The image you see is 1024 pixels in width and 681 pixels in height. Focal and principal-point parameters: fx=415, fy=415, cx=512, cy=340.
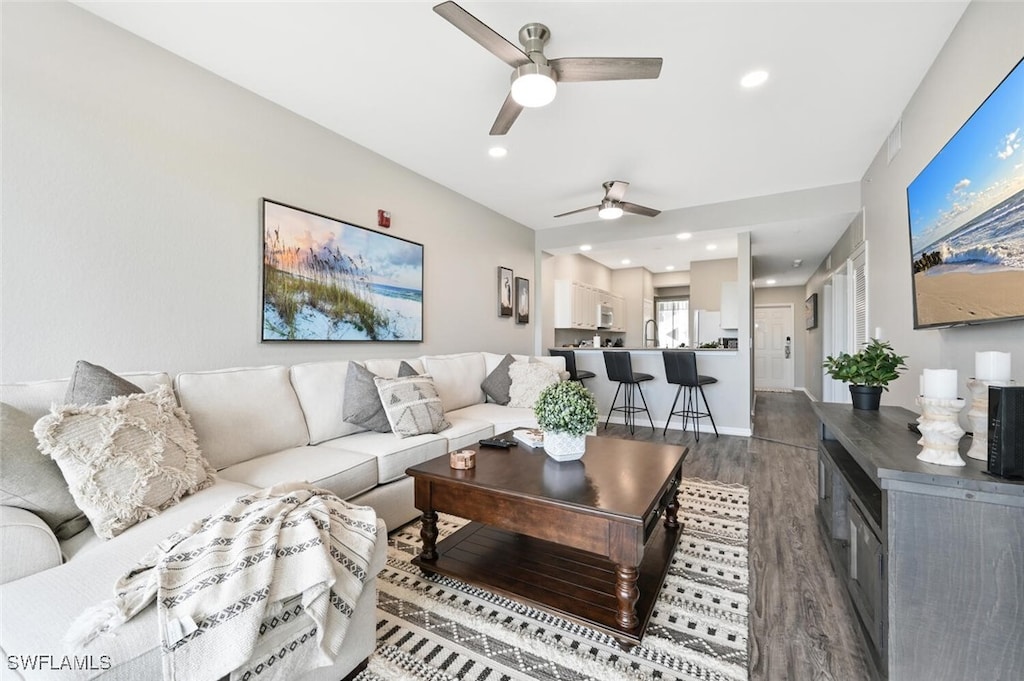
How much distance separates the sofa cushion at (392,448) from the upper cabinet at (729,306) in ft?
18.4

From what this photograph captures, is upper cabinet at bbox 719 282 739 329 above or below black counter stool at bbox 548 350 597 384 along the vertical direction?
above

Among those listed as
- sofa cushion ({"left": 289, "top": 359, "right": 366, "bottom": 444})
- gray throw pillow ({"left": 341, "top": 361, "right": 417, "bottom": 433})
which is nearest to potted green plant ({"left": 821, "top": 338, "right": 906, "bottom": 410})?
gray throw pillow ({"left": 341, "top": 361, "right": 417, "bottom": 433})

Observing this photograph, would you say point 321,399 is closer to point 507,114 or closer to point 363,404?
point 363,404

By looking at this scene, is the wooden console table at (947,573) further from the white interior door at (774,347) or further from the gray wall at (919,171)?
the white interior door at (774,347)

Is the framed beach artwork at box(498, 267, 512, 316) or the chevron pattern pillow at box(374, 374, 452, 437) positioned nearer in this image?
the chevron pattern pillow at box(374, 374, 452, 437)

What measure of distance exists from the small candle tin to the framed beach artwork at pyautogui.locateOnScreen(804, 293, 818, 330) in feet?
25.3

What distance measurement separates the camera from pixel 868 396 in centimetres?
226

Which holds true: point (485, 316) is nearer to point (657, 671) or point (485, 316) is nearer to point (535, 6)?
point (535, 6)

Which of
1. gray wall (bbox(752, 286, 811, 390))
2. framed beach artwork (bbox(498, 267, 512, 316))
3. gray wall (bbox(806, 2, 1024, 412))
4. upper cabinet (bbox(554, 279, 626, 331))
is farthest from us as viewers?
gray wall (bbox(752, 286, 811, 390))

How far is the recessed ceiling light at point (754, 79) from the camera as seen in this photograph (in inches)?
96.8

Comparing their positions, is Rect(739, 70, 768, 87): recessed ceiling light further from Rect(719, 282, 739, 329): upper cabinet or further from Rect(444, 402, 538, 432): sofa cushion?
Rect(719, 282, 739, 329): upper cabinet

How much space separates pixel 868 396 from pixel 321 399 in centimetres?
316

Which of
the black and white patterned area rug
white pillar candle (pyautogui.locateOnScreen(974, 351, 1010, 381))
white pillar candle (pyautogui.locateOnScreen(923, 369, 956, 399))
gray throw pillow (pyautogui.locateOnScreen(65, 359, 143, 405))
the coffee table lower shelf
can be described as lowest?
the black and white patterned area rug

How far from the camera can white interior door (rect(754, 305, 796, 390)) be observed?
9305mm
